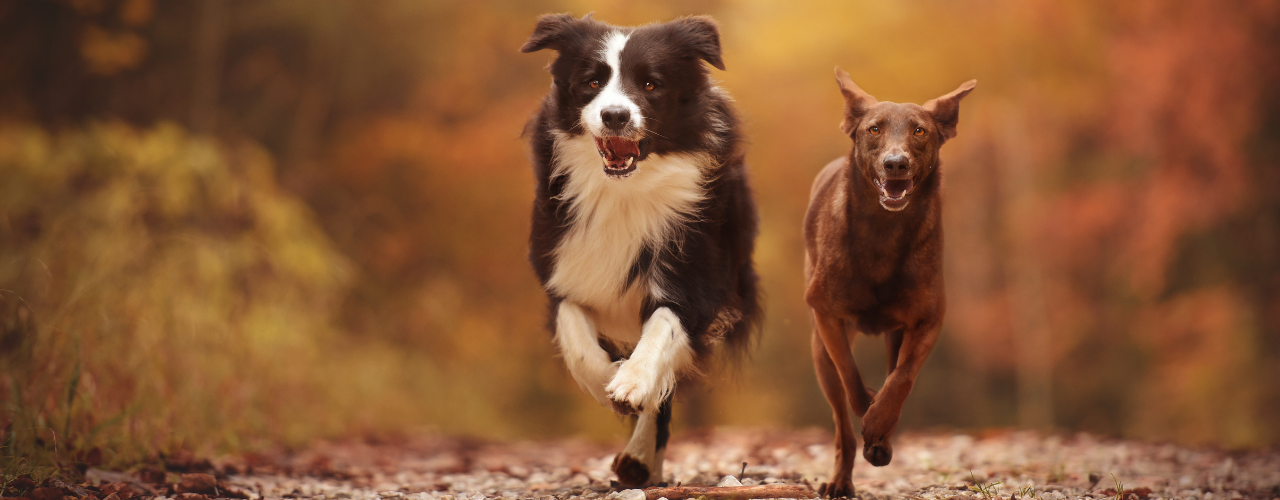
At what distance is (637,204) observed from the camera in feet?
13.3

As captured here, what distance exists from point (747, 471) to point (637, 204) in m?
1.63

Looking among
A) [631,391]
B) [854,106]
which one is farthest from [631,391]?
[854,106]

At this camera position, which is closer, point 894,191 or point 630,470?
point 894,191

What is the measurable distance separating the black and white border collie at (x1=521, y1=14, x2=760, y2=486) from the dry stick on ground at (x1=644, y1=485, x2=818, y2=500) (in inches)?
13.0

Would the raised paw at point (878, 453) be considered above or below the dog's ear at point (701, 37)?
below

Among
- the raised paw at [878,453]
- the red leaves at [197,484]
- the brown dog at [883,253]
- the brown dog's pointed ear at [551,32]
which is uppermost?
the brown dog's pointed ear at [551,32]

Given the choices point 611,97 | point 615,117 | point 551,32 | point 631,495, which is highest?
point 551,32

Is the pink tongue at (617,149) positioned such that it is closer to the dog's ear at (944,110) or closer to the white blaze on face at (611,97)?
the white blaze on face at (611,97)

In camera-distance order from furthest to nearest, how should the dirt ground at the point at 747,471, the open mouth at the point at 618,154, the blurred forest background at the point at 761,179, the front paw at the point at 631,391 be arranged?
the blurred forest background at the point at 761,179, the dirt ground at the point at 747,471, the open mouth at the point at 618,154, the front paw at the point at 631,391

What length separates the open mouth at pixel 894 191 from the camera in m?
3.44

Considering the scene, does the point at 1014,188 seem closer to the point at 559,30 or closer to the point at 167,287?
the point at 559,30

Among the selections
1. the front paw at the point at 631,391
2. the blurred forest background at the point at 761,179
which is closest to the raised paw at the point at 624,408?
the front paw at the point at 631,391

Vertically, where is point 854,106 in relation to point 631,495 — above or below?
above

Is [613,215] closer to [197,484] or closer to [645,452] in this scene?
[645,452]
